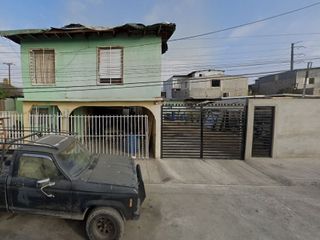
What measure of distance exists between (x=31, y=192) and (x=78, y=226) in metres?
1.10

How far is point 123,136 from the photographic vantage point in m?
9.72

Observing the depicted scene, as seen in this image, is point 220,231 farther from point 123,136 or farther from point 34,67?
point 34,67

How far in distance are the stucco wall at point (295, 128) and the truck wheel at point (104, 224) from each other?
712 cm

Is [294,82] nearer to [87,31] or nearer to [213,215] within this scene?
[87,31]

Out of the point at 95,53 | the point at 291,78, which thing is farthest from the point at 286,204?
the point at 291,78

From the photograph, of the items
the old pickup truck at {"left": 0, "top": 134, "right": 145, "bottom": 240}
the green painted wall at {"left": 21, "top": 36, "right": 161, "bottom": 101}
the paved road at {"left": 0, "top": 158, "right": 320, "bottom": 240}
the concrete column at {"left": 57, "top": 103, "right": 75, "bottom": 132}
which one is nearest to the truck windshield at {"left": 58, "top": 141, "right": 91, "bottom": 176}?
the old pickup truck at {"left": 0, "top": 134, "right": 145, "bottom": 240}

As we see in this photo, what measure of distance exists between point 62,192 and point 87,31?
7487mm

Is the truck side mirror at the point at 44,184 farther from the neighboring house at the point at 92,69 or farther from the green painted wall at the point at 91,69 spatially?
the green painted wall at the point at 91,69

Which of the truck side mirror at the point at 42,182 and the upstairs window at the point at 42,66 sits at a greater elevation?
the upstairs window at the point at 42,66

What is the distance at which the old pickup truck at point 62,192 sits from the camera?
385 cm

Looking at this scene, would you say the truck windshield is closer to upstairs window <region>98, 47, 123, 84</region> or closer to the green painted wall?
the green painted wall

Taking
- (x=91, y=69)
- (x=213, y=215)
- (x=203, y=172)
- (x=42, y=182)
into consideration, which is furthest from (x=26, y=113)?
(x=213, y=215)

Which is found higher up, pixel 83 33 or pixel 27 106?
pixel 83 33

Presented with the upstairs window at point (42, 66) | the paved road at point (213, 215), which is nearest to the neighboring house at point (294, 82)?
the paved road at point (213, 215)
